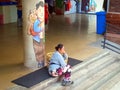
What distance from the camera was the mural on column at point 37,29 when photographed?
17.3ft

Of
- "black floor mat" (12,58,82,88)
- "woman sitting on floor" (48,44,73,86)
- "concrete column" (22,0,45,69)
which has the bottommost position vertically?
"black floor mat" (12,58,82,88)

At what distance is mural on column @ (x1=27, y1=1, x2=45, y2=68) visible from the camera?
5.28 metres

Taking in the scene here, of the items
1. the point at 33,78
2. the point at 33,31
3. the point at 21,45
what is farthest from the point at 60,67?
the point at 21,45

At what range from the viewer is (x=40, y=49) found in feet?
Result: 18.1

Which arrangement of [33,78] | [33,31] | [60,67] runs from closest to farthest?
[60,67] → [33,78] → [33,31]

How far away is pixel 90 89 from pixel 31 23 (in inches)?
76.2

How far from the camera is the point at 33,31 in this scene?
5.34 m

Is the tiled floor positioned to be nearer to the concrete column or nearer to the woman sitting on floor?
the concrete column

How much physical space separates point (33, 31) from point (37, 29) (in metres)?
0.10

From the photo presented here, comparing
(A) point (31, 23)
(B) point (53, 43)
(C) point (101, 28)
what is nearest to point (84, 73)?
(A) point (31, 23)

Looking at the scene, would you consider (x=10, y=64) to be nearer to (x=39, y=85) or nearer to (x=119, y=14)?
(x=39, y=85)

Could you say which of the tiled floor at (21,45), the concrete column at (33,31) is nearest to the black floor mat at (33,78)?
the tiled floor at (21,45)

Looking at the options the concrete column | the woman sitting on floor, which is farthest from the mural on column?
the woman sitting on floor

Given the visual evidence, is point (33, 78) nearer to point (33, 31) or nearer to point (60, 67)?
point (60, 67)
